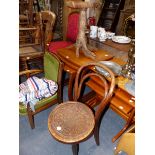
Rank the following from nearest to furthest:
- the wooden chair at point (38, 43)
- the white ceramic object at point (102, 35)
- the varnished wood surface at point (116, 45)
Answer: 1. the varnished wood surface at point (116, 45)
2. the white ceramic object at point (102, 35)
3. the wooden chair at point (38, 43)

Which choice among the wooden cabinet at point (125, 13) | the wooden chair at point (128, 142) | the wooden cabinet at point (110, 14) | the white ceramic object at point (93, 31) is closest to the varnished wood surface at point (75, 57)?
the white ceramic object at point (93, 31)

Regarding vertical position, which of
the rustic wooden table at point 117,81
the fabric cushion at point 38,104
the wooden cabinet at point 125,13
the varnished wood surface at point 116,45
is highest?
the wooden cabinet at point 125,13

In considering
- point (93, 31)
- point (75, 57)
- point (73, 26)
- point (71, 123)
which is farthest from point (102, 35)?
point (71, 123)

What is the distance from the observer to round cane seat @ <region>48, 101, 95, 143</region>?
138cm

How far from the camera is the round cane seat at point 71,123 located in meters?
1.38

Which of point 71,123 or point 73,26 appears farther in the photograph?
point 73,26

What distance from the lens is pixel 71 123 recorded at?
148cm

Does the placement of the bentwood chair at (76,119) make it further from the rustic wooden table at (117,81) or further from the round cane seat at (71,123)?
the rustic wooden table at (117,81)

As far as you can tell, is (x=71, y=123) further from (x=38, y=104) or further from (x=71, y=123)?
(x=38, y=104)

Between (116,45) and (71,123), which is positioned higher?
(116,45)
